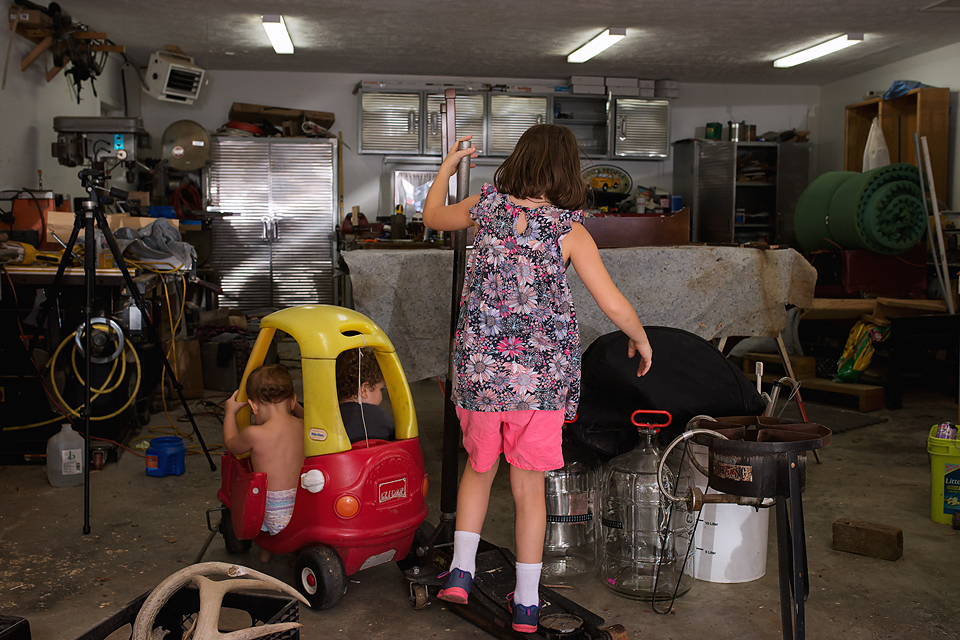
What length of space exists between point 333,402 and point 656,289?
5.55 feet

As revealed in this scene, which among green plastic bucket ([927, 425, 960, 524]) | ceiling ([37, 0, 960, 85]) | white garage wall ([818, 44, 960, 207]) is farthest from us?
white garage wall ([818, 44, 960, 207])

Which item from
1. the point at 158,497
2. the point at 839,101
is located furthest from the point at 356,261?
the point at 839,101

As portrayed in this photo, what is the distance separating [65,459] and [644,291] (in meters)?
2.50

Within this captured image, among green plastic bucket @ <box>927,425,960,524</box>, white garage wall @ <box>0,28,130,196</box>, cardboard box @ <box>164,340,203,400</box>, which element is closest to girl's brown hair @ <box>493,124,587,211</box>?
green plastic bucket @ <box>927,425,960,524</box>

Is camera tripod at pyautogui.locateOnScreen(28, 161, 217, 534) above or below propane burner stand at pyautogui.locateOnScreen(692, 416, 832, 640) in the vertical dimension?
above

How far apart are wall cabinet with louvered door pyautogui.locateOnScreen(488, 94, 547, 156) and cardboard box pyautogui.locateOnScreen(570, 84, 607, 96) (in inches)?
14.6

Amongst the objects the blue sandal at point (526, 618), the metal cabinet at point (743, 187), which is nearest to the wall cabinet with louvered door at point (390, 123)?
the metal cabinet at point (743, 187)

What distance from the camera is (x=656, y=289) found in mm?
3240

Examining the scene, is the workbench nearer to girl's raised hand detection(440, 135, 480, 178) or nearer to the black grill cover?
the black grill cover

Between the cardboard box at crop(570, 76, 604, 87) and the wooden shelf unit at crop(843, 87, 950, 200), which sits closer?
the wooden shelf unit at crop(843, 87, 950, 200)

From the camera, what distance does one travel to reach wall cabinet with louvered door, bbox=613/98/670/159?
857 centimetres

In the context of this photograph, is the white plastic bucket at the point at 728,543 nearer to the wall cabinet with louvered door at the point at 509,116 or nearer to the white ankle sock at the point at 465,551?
the white ankle sock at the point at 465,551

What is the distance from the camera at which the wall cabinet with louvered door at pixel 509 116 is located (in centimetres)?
844

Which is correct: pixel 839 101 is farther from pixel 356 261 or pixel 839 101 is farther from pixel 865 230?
pixel 356 261
